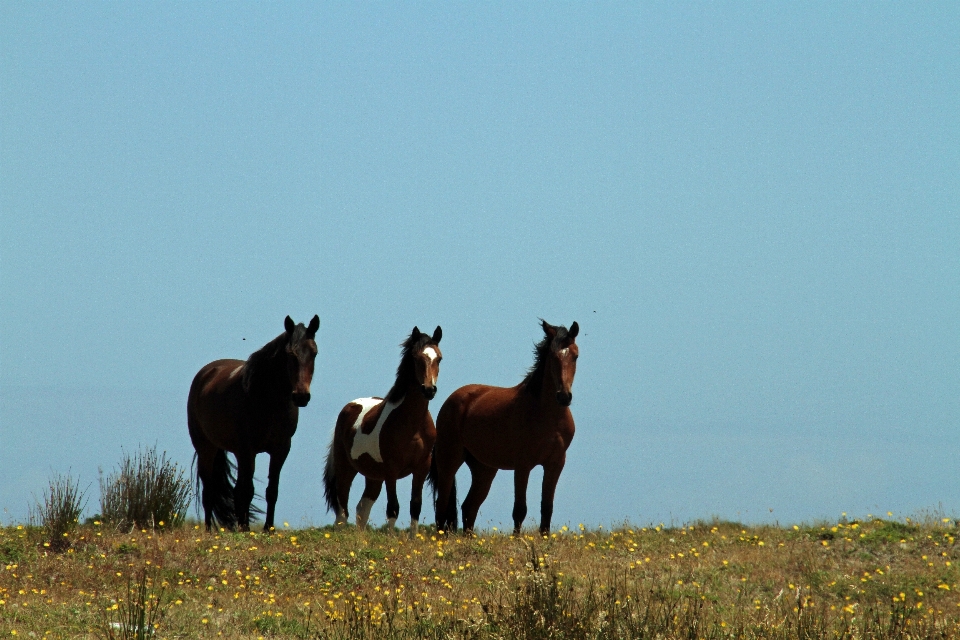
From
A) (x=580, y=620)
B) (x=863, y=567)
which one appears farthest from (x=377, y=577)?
(x=863, y=567)

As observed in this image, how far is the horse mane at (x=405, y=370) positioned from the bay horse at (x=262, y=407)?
45.5 inches

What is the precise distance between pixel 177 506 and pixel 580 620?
372 inches

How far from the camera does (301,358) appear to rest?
15.2m

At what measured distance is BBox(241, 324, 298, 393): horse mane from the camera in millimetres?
15984

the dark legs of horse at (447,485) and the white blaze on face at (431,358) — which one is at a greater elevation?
the white blaze on face at (431,358)

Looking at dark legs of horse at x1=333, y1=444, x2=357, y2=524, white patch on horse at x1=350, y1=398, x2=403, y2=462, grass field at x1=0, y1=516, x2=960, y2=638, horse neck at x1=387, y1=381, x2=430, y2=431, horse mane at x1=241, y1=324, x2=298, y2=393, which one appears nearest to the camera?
grass field at x1=0, y1=516, x2=960, y2=638

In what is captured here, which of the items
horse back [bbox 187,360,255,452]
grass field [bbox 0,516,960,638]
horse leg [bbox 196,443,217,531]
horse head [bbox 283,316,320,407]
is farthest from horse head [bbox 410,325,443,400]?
horse leg [bbox 196,443,217,531]

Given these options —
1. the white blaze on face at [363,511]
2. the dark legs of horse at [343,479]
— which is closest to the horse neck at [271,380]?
the dark legs of horse at [343,479]

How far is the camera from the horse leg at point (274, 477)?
16.1 meters

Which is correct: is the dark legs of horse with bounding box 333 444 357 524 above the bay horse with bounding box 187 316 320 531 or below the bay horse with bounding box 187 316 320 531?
below

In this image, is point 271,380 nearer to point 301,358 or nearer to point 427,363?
point 301,358

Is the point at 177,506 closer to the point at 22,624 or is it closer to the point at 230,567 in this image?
the point at 230,567

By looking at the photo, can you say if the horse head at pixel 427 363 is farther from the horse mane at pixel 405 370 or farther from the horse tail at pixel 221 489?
the horse tail at pixel 221 489

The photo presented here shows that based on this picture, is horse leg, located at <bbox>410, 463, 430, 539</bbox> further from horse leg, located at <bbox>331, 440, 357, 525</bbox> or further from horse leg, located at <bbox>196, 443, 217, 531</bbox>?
horse leg, located at <bbox>196, 443, 217, 531</bbox>
